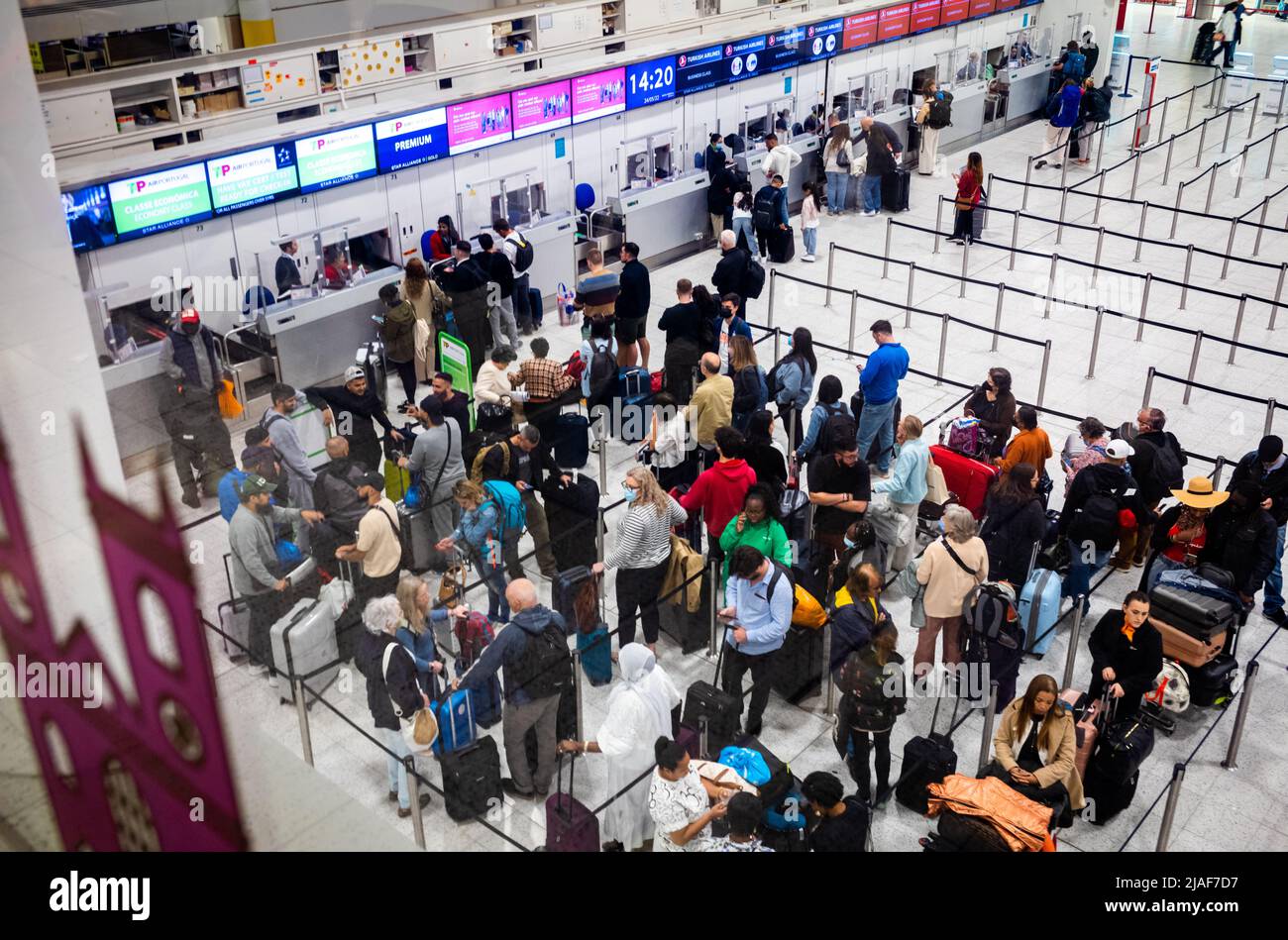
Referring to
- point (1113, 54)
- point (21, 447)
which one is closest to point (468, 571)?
point (21, 447)

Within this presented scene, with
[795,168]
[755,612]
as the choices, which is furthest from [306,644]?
[795,168]

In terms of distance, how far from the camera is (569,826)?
5.36m

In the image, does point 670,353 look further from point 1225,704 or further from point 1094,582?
point 1225,704

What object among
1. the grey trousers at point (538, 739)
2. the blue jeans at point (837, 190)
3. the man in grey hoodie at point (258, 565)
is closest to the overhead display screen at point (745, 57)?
the blue jeans at point (837, 190)

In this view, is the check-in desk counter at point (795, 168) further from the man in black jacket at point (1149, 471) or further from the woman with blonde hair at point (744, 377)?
the man in black jacket at point (1149, 471)

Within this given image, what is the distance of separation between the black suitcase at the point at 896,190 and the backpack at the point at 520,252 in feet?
20.2

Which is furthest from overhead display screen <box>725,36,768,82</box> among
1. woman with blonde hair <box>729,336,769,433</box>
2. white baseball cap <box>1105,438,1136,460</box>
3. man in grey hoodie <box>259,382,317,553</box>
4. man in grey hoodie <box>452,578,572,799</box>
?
man in grey hoodie <box>452,578,572,799</box>

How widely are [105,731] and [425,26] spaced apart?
38.6ft

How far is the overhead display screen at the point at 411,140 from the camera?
36.4ft

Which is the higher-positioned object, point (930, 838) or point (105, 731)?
point (105, 731)

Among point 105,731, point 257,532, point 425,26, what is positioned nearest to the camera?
point 105,731

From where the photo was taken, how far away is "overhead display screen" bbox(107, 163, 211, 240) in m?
9.34

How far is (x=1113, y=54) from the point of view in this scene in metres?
22.7

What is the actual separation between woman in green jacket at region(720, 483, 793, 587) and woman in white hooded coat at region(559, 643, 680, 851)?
1268mm
